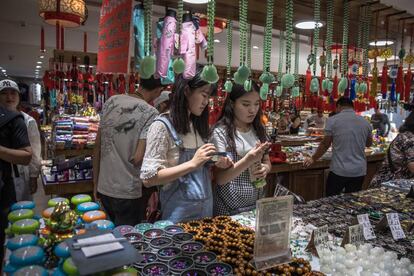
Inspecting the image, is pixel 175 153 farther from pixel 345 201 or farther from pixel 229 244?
pixel 345 201

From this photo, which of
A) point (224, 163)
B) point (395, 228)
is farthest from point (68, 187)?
point (395, 228)

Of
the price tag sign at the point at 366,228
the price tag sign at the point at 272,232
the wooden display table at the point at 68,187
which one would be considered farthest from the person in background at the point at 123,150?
the price tag sign at the point at 366,228

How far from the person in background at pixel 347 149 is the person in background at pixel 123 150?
221 centimetres

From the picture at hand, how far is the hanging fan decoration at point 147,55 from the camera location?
1250mm

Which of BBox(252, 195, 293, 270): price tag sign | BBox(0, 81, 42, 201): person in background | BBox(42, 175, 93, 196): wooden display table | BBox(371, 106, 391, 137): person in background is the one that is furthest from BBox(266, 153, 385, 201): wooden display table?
BBox(371, 106, 391, 137): person in background

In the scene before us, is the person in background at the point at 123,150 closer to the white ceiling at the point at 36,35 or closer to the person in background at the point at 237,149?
the person in background at the point at 237,149

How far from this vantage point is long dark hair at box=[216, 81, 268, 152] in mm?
1957

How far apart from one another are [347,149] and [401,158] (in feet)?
2.14

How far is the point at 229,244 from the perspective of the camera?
1342 mm

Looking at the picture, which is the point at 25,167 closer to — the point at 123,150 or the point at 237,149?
the point at 123,150

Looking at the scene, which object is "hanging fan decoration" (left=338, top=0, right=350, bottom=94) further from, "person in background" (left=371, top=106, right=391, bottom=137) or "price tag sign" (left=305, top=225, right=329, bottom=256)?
"person in background" (left=371, top=106, right=391, bottom=137)

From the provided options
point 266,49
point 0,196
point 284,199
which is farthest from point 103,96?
point 284,199

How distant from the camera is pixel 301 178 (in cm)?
423

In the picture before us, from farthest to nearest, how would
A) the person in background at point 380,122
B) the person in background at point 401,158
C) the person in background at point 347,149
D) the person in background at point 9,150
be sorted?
the person in background at point 380,122, the person in background at point 347,149, the person in background at point 401,158, the person in background at point 9,150
